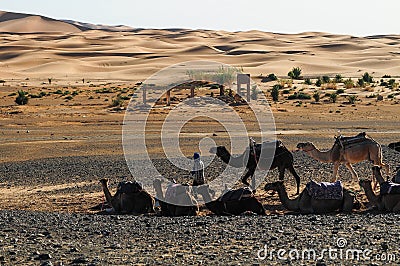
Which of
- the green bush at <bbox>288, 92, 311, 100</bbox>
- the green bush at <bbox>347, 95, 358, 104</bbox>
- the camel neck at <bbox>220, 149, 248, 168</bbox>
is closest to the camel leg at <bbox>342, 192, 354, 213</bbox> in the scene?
the camel neck at <bbox>220, 149, 248, 168</bbox>

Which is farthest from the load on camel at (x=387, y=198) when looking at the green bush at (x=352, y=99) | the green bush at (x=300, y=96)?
the green bush at (x=300, y=96)

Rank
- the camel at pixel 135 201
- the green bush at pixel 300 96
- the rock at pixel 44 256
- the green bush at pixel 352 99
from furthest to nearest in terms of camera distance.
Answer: the green bush at pixel 300 96 < the green bush at pixel 352 99 < the camel at pixel 135 201 < the rock at pixel 44 256

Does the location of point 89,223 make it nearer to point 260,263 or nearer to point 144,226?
point 144,226

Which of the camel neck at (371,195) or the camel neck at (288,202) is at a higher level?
the camel neck at (371,195)

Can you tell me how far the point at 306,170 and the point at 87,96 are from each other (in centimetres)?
2894

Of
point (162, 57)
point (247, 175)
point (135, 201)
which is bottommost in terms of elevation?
point (135, 201)

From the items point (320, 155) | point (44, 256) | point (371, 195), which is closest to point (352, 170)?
point (320, 155)

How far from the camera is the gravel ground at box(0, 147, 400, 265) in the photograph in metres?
8.95

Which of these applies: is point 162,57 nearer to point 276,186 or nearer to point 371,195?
point 276,186

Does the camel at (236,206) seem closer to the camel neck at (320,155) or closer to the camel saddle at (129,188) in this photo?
the camel saddle at (129,188)

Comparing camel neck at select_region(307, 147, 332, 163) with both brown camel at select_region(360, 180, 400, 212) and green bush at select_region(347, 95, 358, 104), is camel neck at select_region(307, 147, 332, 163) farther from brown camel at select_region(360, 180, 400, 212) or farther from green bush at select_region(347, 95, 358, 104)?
green bush at select_region(347, 95, 358, 104)

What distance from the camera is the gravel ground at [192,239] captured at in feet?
29.4

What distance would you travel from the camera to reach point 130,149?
22.7 meters

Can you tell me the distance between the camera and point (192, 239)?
10031 millimetres
